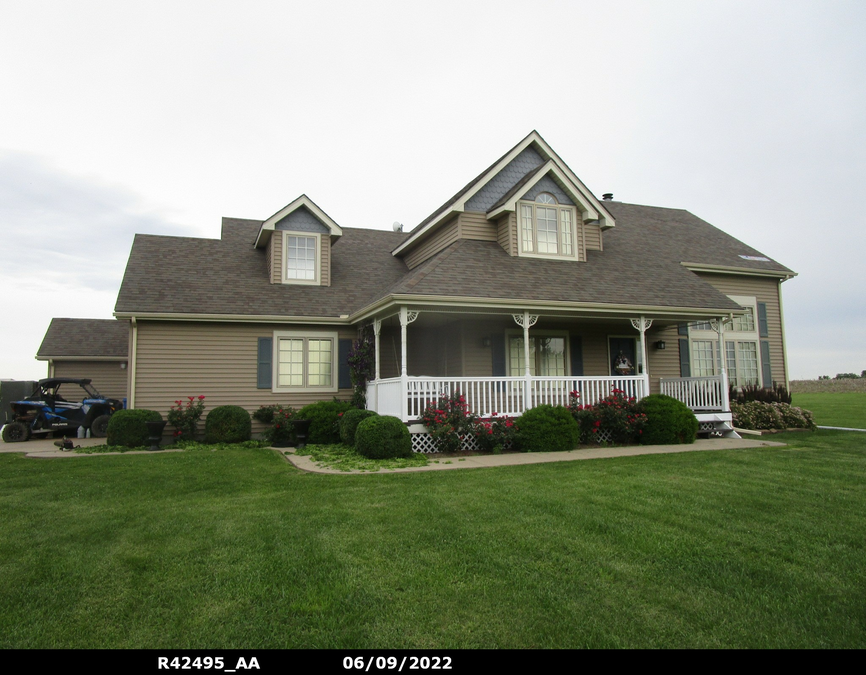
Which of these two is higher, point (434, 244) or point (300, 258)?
point (434, 244)

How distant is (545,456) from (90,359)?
72.9 ft

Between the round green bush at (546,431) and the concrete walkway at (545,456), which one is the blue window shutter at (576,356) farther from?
the round green bush at (546,431)

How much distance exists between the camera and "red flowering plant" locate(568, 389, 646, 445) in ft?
42.0

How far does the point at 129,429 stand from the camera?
13.4m

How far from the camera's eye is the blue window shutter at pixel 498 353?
49.2ft

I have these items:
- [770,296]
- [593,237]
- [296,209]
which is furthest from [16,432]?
[770,296]

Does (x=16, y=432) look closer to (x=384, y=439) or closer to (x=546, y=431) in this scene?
(x=384, y=439)

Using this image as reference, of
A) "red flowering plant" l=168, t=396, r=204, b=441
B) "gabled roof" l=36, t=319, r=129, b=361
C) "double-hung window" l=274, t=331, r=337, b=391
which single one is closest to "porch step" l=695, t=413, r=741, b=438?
"double-hung window" l=274, t=331, r=337, b=391

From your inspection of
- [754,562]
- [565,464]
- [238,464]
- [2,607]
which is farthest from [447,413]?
[2,607]

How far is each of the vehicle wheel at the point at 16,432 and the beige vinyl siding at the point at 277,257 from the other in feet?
25.5

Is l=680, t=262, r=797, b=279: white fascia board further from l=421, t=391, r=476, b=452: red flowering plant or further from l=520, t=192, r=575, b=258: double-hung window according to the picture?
l=421, t=391, r=476, b=452: red flowering plant

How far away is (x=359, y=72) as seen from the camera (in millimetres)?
14984
